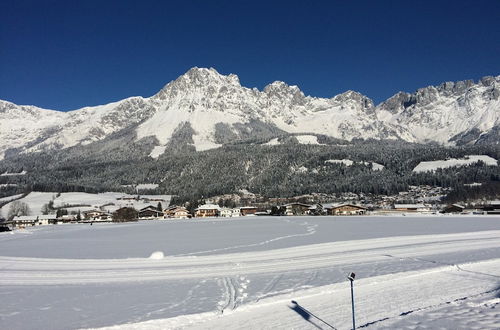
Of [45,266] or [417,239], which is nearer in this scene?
[45,266]

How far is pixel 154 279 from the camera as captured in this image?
2162 centimetres

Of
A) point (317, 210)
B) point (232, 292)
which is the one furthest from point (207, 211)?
point (232, 292)

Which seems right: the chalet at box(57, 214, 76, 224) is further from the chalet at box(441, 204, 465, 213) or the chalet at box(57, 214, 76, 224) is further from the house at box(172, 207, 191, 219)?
the chalet at box(441, 204, 465, 213)

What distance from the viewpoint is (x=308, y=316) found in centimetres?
1320

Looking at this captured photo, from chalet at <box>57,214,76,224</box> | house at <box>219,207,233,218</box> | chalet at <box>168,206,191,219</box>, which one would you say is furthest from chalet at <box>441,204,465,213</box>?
chalet at <box>57,214,76,224</box>

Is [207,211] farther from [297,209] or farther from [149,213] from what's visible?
[297,209]

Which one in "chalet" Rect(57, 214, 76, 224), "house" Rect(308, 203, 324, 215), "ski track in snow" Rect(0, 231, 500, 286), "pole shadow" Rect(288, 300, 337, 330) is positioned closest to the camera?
"pole shadow" Rect(288, 300, 337, 330)

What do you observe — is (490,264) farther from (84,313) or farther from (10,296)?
(10,296)

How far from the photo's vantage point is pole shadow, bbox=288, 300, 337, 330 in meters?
12.1

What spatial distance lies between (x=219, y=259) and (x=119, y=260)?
7561mm

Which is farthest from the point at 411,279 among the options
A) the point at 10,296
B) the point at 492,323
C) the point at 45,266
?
the point at 45,266

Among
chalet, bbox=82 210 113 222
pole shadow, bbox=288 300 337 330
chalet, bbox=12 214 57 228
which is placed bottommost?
chalet, bbox=12 214 57 228

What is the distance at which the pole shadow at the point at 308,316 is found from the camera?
478 inches

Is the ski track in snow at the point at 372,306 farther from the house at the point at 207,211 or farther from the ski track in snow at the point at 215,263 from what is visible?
the house at the point at 207,211
